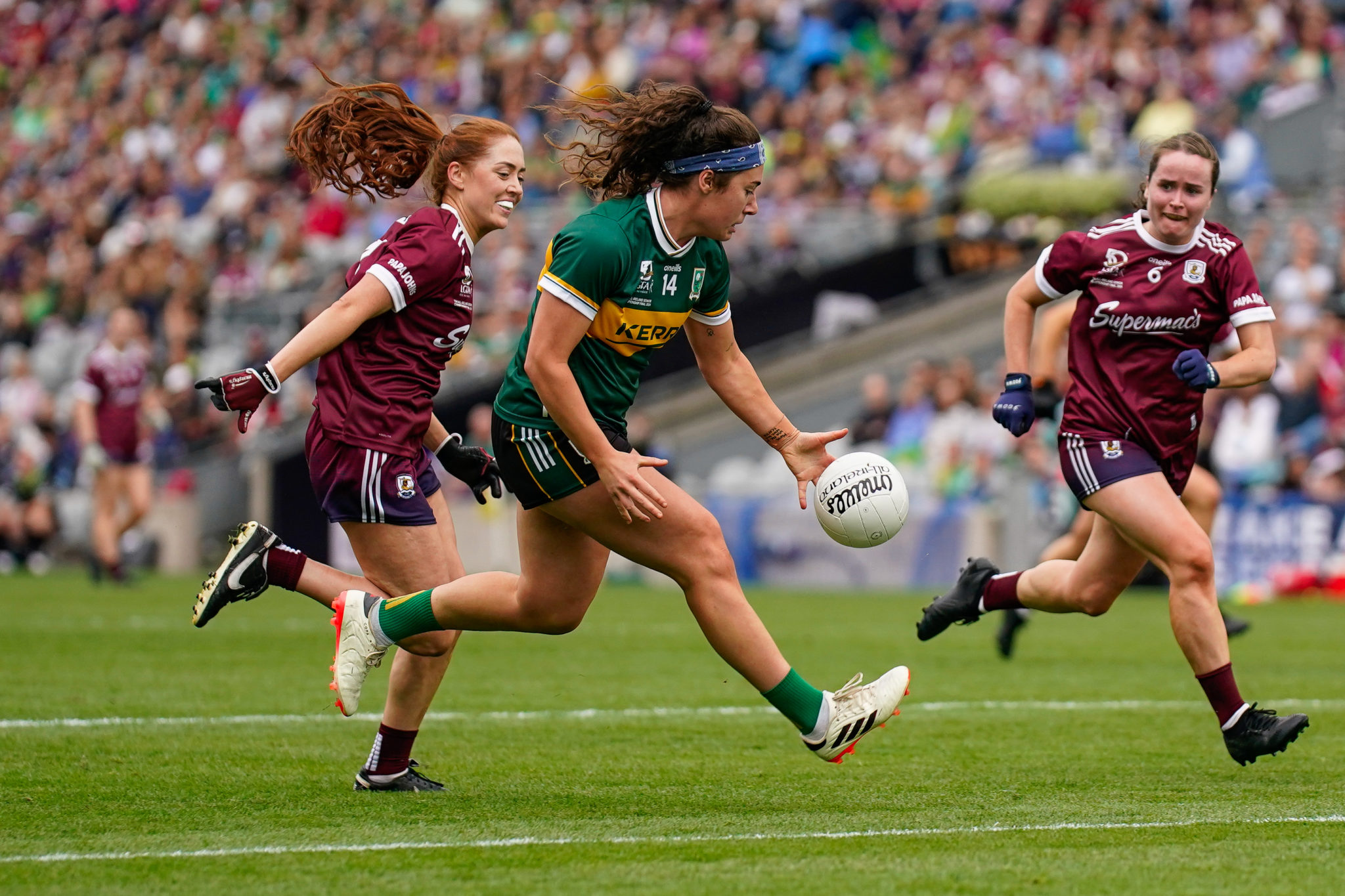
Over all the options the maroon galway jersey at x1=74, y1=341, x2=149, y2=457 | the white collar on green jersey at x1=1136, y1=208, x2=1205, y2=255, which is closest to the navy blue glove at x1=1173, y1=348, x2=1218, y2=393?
the white collar on green jersey at x1=1136, y1=208, x2=1205, y2=255

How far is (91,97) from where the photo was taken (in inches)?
1207

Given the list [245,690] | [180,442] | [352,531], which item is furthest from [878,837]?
[180,442]

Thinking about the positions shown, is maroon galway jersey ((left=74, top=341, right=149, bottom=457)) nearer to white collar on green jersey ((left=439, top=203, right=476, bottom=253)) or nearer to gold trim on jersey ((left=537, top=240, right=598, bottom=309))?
white collar on green jersey ((left=439, top=203, right=476, bottom=253))

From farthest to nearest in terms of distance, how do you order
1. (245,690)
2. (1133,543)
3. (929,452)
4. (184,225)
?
(184,225) → (929,452) → (245,690) → (1133,543)

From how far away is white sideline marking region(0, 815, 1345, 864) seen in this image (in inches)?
183

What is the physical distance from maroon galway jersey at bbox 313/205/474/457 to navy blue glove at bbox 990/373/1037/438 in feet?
6.63

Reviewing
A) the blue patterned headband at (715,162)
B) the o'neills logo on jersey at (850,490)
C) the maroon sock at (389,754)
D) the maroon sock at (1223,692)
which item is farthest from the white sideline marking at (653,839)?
the blue patterned headband at (715,162)

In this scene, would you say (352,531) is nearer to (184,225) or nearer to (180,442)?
(180,442)

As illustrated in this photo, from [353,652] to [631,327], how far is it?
137cm

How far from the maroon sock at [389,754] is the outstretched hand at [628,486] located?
1.26 metres

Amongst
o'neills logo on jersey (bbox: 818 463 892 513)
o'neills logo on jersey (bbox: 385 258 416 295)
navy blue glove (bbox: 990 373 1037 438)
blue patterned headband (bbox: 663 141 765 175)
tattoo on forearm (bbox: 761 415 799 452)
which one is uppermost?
blue patterned headband (bbox: 663 141 765 175)

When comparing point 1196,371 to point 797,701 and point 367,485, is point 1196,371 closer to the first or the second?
point 797,701

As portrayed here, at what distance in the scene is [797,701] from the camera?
549cm

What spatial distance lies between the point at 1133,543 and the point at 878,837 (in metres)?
2.01
